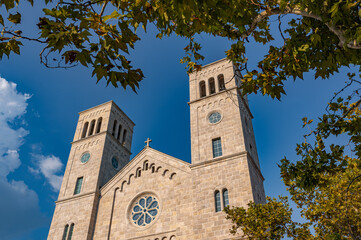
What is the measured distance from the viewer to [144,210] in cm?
1997

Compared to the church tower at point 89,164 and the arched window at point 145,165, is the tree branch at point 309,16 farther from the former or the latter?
the church tower at point 89,164

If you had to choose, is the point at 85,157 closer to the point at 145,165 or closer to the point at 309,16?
the point at 145,165

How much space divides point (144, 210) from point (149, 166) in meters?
3.39

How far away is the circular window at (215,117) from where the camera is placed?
69.7ft

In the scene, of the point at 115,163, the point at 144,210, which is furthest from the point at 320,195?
the point at 115,163

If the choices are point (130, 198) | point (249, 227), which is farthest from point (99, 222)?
point (249, 227)

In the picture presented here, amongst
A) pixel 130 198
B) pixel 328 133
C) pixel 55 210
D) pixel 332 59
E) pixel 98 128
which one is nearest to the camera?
pixel 332 59

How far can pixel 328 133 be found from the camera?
745 cm

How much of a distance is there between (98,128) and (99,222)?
9.83m

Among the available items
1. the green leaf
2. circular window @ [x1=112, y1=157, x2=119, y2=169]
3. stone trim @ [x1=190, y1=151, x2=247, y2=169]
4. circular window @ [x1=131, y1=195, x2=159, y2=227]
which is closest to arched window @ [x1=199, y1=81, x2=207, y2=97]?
stone trim @ [x1=190, y1=151, x2=247, y2=169]

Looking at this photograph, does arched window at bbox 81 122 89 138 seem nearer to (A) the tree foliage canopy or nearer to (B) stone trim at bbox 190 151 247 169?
(B) stone trim at bbox 190 151 247 169

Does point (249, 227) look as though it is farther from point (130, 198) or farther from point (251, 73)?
point (130, 198)

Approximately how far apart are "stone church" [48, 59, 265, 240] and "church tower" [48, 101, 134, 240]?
83 mm

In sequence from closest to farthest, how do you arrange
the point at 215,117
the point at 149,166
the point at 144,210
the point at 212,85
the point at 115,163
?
the point at 144,210, the point at 215,117, the point at 149,166, the point at 212,85, the point at 115,163
